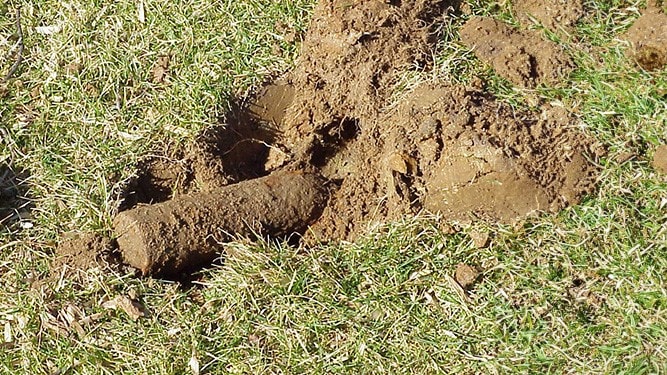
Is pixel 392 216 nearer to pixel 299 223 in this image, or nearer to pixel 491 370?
pixel 299 223

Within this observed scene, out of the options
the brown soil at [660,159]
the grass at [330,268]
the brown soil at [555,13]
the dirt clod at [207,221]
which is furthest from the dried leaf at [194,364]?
the brown soil at [555,13]

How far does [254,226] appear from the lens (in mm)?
3395

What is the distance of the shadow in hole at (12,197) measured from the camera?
3.57 metres

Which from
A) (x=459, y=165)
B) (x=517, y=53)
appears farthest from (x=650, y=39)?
(x=459, y=165)

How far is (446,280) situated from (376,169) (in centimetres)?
62

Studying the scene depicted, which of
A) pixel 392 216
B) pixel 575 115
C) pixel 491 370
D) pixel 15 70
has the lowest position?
pixel 491 370

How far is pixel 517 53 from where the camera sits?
11.7 ft

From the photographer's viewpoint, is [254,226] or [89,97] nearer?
[254,226]

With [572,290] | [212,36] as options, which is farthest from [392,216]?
[212,36]

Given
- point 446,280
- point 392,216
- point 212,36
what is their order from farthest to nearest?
point 212,36
point 392,216
point 446,280

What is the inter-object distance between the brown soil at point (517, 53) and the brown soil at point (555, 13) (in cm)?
7

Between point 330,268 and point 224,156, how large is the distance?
0.77 metres

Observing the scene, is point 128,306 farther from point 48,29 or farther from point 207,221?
point 48,29

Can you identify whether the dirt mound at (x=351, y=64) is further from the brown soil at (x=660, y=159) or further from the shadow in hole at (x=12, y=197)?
the shadow in hole at (x=12, y=197)
